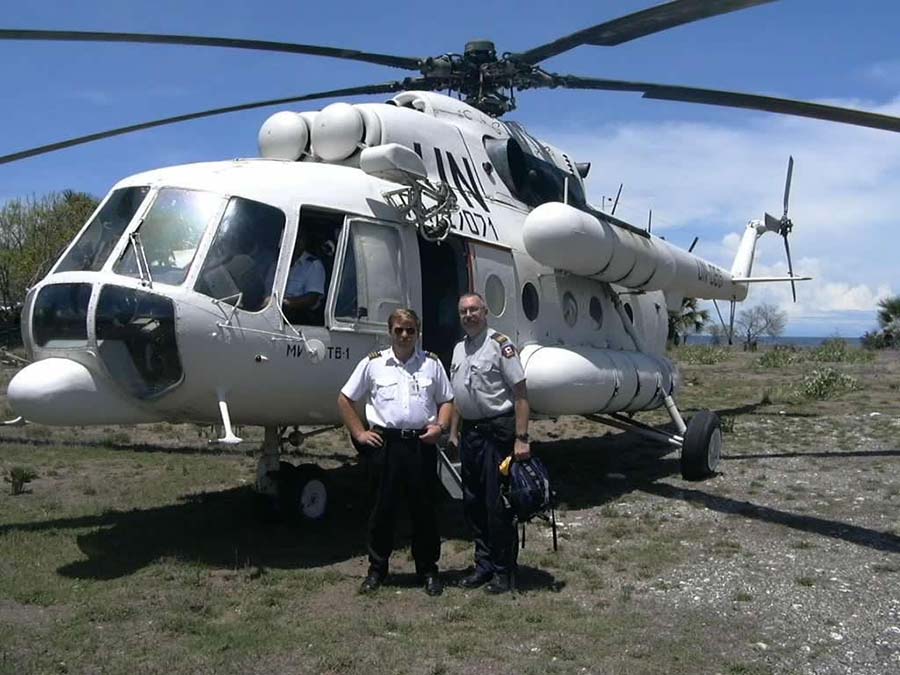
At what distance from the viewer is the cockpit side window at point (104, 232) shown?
6.32m

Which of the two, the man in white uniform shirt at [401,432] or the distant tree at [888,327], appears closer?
the man in white uniform shirt at [401,432]

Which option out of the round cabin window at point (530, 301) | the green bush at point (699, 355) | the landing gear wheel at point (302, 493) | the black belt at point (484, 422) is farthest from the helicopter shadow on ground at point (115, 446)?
the green bush at point (699, 355)

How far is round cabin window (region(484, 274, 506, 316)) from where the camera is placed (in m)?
8.48

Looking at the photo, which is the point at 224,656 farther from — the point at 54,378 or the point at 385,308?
the point at 385,308

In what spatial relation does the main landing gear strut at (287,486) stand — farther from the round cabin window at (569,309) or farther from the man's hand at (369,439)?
the round cabin window at (569,309)

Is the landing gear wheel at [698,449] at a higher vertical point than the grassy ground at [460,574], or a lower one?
higher

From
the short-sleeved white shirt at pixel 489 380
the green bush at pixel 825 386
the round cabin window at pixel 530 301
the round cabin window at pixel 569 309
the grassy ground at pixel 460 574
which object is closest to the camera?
the grassy ground at pixel 460 574

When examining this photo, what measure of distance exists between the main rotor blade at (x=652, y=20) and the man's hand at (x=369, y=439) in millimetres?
3780

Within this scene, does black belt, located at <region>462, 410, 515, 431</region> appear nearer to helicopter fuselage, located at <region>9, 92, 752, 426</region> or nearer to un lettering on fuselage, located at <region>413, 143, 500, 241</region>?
helicopter fuselage, located at <region>9, 92, 752, 426</region>

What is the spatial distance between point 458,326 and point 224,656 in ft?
14.1

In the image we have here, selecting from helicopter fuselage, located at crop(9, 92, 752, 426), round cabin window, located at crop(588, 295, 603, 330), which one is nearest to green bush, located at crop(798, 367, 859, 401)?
round cabin window, located at crop(588, 295, 603, 330)

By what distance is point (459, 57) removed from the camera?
9961mm

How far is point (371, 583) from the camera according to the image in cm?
581

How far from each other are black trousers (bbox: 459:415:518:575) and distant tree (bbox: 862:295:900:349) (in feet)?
120
